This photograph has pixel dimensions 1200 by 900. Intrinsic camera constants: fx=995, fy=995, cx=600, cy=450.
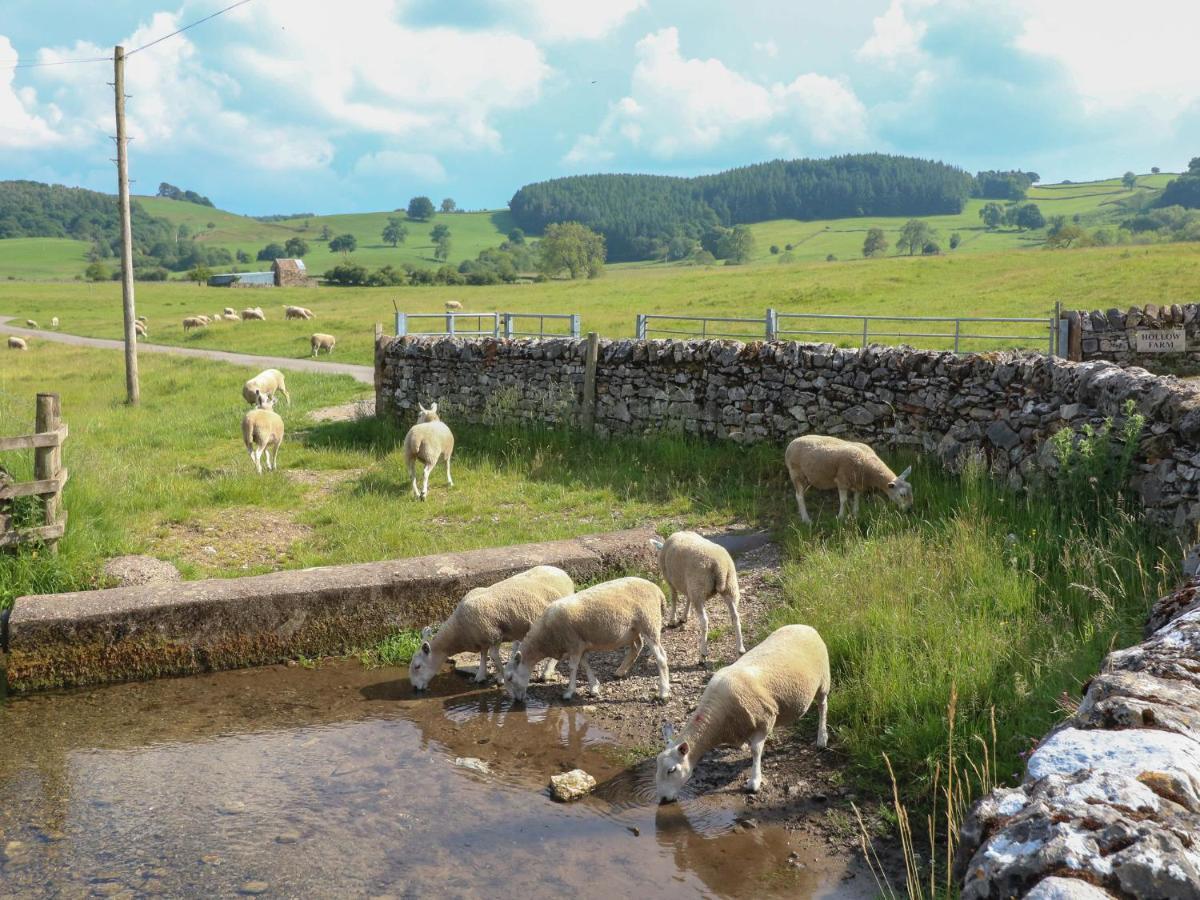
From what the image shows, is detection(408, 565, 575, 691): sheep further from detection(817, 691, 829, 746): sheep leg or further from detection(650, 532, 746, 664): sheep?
detection(817, 691, 829, 746): sheep leg

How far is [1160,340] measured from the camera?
1820cm

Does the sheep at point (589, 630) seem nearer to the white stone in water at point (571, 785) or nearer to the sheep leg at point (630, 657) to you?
the sheep leg at point (630, 657)

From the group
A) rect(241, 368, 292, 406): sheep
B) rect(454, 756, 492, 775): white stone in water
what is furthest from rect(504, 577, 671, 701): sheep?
rect(241, 368, 292, 406): sheep

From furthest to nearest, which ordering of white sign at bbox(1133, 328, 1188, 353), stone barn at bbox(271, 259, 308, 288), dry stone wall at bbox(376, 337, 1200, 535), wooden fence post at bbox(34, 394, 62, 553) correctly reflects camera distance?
stone barn at bbox(271, 259, 308, 288)
white sign at bbox(1133, 328, 1188, 353)
wooden fence post at bbox(34, 394, 62, 553)
dry stone wall at bbox(376, 337, 1200, 535)

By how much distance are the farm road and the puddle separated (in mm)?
20814

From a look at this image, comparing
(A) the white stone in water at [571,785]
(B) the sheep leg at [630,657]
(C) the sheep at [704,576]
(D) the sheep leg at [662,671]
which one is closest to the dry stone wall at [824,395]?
(C) the sheep at [704,576]

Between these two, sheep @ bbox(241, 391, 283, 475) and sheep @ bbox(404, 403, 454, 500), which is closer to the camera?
sheep @ bbox(404, 403, 454, 500)

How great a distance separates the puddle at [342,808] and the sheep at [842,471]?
4763 millimetres

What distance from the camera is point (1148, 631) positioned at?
189 inches

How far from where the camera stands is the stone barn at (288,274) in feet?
314

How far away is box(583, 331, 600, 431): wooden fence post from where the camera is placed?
1584 cm

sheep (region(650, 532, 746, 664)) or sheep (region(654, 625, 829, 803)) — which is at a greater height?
sheep (region(650, 532, 746, 664))

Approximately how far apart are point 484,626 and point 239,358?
3197cm

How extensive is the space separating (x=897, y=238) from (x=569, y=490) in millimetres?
146690
